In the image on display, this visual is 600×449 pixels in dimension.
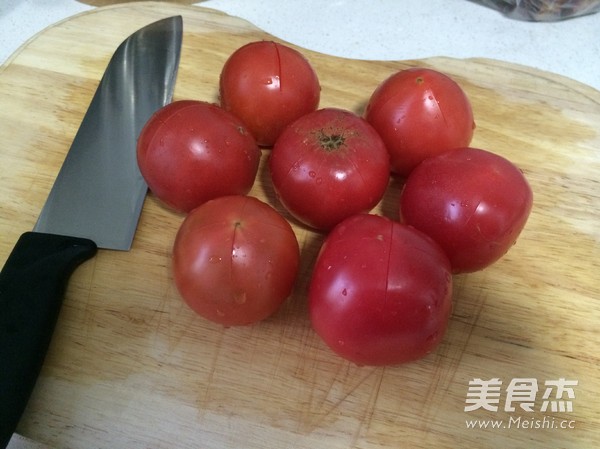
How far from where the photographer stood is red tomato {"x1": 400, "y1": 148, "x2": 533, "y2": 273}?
2.69 ft

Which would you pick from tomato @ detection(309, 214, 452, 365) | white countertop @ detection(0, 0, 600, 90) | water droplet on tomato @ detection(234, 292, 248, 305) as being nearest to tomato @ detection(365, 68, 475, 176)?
tomato @ detection(309, 214, 452, 365)

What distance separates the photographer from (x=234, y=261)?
29.5 inches

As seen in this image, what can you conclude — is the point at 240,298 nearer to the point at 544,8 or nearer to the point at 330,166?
the point at 330,166

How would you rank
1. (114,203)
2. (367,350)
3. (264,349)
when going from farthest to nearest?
(114,203) < (264,349) < (367,350)

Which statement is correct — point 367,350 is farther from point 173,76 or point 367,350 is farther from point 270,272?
point 173,76

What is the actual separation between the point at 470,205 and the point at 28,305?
2.24 ft

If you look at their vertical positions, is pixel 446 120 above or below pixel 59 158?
above

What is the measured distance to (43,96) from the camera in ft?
3.59

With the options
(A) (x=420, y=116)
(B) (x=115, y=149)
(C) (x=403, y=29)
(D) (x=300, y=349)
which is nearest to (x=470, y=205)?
(A) (x=420, y=116)

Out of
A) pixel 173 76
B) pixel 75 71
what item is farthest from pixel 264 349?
pixel 75 71

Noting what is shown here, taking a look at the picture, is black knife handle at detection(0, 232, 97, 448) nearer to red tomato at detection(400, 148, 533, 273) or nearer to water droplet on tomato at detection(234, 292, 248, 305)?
water droplet on tomato at detection(234, 292, 248, 305)

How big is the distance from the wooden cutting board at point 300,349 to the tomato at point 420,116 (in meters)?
0.12

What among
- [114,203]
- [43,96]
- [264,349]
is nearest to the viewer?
[264,349]

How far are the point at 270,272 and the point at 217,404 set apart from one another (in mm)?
223
